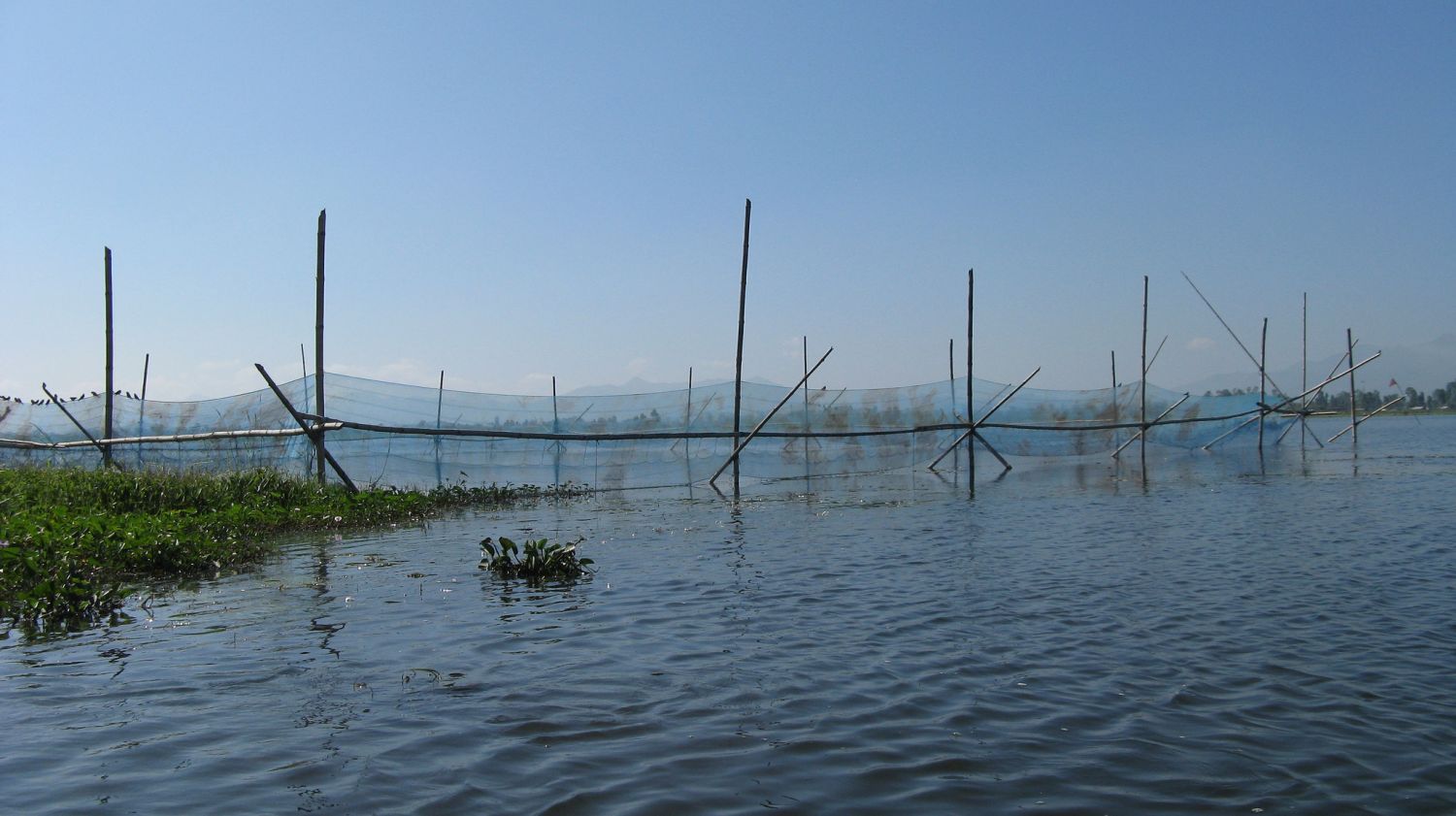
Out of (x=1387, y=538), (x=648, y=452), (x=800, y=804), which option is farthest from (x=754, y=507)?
(x=800, y=804)

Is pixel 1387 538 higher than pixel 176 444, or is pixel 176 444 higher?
pixel 176 444

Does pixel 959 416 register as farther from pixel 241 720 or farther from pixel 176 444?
pixel 241 720

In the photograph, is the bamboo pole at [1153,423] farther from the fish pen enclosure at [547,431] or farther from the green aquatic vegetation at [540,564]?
the green aquatic vegetation at [540,564]

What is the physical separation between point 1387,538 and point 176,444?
640 inches

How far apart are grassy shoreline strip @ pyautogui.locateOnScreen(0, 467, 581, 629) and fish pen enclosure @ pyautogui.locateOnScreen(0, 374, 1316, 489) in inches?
52.9

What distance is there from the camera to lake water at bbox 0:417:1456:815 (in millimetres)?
3514

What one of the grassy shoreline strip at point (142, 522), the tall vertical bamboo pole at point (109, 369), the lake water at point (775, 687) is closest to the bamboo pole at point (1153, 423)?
the lake water at point (775, 687)

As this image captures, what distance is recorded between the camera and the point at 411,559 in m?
8.91

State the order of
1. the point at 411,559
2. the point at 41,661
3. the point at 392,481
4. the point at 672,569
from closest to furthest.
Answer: the point at 41,661 < the point at 672,569 < the point at 411,559 < the point at 392,481

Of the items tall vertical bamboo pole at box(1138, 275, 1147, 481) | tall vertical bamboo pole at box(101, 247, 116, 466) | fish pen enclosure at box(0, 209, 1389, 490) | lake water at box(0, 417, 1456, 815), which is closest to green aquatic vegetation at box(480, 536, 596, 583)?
lake water at box(0, 417, 1456, 815)

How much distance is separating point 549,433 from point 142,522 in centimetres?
925

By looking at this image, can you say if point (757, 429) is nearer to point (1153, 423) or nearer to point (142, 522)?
point (142, 522)

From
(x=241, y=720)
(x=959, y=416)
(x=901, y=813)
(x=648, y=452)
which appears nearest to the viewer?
(x=901, y=813)

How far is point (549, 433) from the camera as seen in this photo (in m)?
17.9
